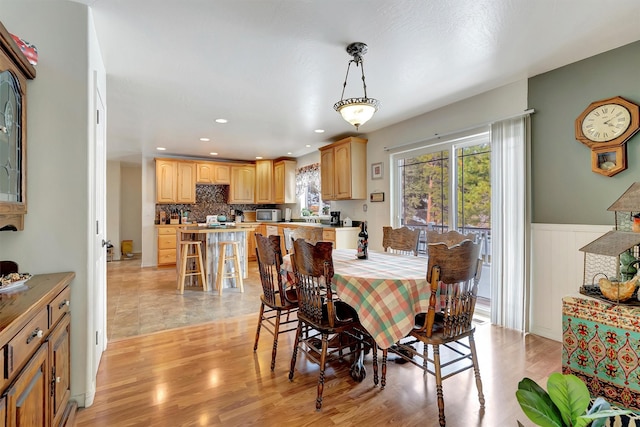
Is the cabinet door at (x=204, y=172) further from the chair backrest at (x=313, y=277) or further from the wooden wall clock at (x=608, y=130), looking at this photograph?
the wooden wall clock at (x=608, y=130)

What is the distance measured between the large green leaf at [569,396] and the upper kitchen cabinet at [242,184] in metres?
7.13

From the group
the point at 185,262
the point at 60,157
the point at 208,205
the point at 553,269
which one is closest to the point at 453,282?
the point at 553,269

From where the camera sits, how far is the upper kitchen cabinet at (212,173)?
7.00 meters

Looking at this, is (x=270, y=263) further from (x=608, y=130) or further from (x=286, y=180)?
(x=286, y=180)

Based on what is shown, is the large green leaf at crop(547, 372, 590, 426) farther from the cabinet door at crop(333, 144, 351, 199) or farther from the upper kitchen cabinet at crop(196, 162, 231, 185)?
the upper kitchen cabinet at crop(196, 162, 231, 185)


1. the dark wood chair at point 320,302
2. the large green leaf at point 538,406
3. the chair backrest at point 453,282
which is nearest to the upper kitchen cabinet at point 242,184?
the dark wood chair at point 320,302

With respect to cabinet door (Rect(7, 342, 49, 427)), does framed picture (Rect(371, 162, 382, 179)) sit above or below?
above

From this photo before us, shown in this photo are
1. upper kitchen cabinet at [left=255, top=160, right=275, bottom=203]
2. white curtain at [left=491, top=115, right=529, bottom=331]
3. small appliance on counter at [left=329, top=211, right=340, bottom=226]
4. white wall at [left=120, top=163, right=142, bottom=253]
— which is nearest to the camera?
white curtain at [left=491, top=115, right=529, bottom=331]

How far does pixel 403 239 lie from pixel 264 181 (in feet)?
16.6

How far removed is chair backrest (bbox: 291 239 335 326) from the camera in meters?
1.90

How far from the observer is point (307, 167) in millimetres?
6934

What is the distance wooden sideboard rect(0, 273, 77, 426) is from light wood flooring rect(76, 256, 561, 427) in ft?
1.27

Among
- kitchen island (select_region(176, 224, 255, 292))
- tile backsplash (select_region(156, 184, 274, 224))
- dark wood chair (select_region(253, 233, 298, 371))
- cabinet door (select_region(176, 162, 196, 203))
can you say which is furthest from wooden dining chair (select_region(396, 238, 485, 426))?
tile backsplash (select_region(156, 184, 274, 224))

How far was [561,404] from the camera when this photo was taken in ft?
2.90
